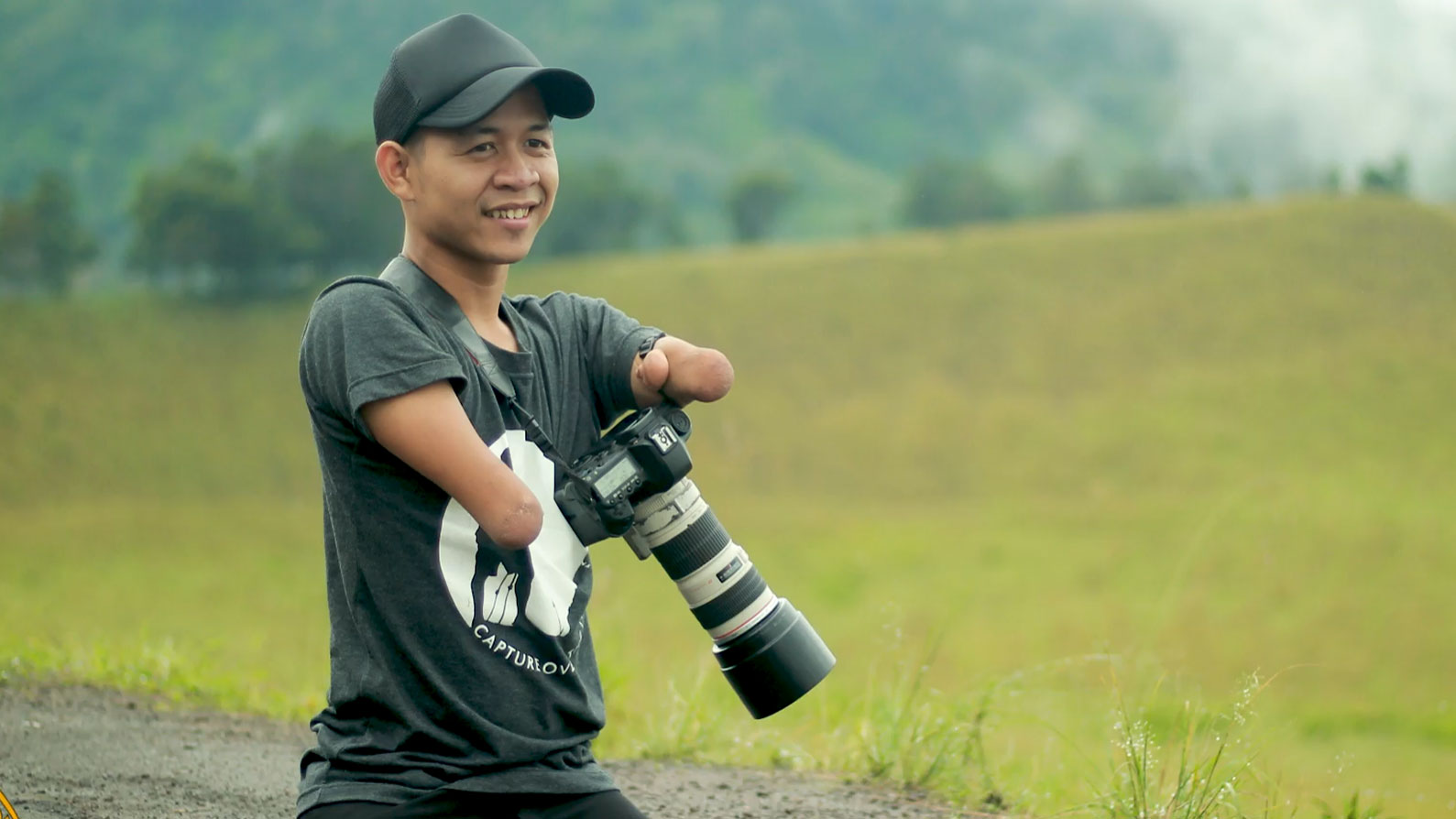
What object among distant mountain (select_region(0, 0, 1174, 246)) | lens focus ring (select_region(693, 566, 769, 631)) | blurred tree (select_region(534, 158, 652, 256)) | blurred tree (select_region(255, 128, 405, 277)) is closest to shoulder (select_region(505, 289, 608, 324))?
lens focus ring (select_region(693, 566, 769, 631))

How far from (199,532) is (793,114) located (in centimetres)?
12352

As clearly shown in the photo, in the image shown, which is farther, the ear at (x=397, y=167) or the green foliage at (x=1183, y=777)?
the green foliage at (x=1183, y=777)

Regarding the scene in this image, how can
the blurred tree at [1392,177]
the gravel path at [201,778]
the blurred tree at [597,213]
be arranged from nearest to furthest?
the gravel path at [201,778], the blurred tree at [1392,177], the blurred tree at [597,213]

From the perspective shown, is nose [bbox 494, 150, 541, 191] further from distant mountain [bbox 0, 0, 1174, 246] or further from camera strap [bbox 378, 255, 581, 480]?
distant mountain [bbox 0, 0, 1174, 246]

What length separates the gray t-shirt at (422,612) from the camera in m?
2.35

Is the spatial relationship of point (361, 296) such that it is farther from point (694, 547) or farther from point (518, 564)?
point (694, 547)

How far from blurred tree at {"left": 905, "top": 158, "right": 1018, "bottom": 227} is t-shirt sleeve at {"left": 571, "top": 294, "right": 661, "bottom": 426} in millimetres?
73473

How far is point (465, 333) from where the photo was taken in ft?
8.13

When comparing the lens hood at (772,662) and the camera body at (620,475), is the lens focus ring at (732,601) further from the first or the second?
the camera body at (620,475)

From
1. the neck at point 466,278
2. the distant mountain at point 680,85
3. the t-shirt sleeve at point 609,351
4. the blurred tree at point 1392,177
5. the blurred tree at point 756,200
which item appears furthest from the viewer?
the distant mountain at point 680,85

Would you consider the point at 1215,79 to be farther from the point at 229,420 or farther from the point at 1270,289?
the point at 229,420

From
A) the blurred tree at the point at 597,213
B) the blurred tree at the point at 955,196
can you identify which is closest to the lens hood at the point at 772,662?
the blurred tree at the point at 597,213

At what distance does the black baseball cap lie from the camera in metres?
2.41

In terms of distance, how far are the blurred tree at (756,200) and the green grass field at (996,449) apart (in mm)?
18669
